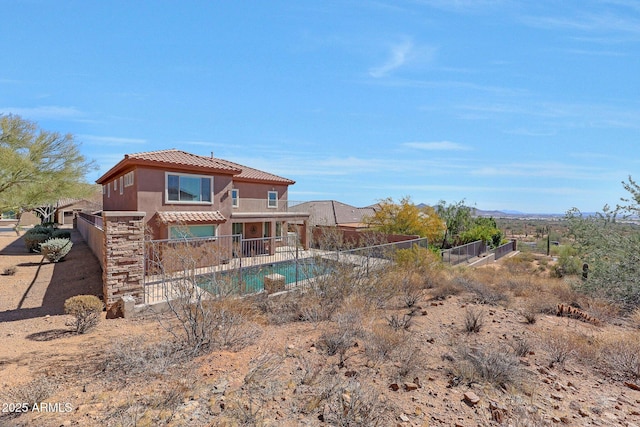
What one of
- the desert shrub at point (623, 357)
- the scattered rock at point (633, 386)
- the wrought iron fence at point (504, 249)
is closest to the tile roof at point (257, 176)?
the wrought iron fence at point (504, 249)

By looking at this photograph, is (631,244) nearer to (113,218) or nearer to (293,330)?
(293,330)

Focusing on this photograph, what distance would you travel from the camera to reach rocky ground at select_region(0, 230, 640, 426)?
379 centimetres

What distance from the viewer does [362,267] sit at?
9.95 m

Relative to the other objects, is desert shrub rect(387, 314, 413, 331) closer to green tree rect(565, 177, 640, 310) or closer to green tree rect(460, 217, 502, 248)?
green tree rect(565, 177, 640, 310)

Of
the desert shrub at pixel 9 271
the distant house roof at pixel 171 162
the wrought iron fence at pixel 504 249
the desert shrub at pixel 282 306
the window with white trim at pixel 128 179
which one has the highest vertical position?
the distant house roof at pixel 171 162

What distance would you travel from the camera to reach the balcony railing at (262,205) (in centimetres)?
2166

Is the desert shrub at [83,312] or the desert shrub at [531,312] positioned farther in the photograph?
the desert shrub at [531,312]

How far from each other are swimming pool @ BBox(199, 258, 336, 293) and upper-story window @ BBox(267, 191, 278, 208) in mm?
11338

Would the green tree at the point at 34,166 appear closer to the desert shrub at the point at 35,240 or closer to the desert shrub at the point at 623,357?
the desert shrub at the point at 35,240

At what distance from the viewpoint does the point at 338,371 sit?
4801 mm

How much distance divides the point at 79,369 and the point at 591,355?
832 centimetres

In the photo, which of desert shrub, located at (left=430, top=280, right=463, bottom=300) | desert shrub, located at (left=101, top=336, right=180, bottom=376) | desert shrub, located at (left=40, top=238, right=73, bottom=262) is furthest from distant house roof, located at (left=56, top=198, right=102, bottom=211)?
desert shrub, located at (left=430, top=280, right=463, bottom=300)

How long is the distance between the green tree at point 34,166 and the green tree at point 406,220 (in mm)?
20602

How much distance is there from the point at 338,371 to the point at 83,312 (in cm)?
590
